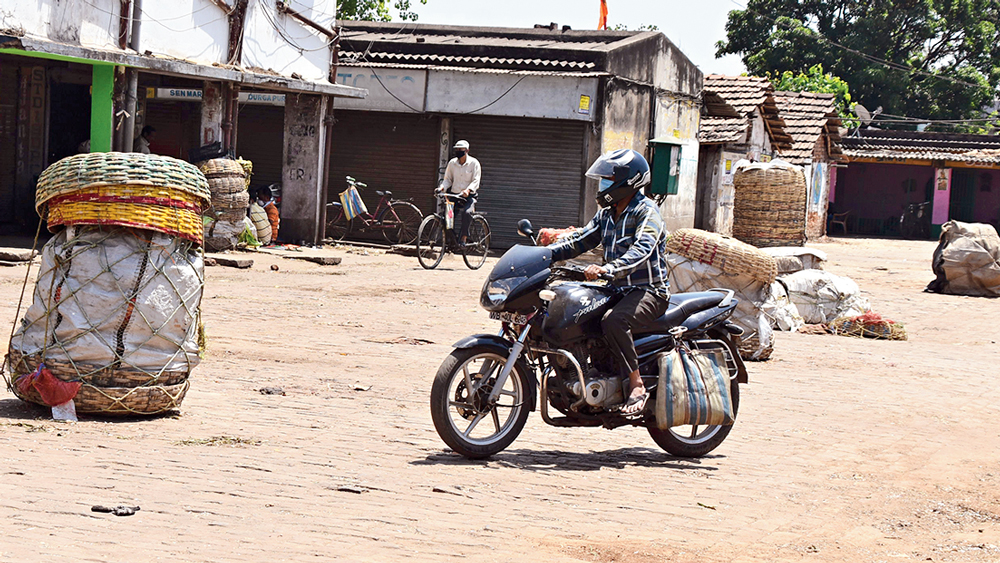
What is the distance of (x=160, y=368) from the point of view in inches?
260

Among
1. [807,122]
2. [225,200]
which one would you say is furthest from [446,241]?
[807,122]

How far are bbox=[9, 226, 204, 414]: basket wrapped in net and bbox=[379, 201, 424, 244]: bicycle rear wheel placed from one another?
14.8 metres

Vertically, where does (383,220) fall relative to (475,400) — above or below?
above

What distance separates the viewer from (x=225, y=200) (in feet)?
56.1

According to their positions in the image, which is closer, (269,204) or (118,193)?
(118,193)

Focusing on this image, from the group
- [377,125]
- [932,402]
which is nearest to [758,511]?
[932,402]

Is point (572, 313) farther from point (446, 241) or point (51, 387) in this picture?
point (446, 241)

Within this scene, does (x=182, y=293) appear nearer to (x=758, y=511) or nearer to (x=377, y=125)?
(x=758, y=511)

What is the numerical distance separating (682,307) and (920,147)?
37598 mm

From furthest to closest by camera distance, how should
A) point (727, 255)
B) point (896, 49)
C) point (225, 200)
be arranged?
point (896, 49), point (225, 200), point (727, 255)

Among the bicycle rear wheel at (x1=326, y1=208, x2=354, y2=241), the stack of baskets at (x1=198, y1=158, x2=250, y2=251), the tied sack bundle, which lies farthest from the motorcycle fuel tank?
the bicycle rear wheel at (x1=326, y1=208, x2=354, y2=241)

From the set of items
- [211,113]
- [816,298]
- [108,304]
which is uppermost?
[211,113]

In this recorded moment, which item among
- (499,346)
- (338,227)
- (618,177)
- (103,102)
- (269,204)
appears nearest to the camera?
(499,346)

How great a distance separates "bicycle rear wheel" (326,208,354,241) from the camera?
22562mm
